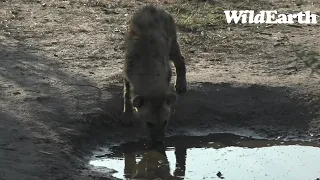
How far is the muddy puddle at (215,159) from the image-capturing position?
762cm

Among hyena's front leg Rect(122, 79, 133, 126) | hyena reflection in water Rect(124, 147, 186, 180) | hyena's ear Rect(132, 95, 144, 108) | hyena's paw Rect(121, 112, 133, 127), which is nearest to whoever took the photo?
hyena reflection in water Rect(124, 147, 186, 180)

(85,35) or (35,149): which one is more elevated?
(85,35)

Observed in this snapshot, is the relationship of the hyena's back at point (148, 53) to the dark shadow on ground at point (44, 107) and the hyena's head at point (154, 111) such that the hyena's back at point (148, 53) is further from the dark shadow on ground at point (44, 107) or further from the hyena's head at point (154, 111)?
the dark shadow on ground at point (44, 107)

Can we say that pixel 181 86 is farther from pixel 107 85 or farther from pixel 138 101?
pixel 138 101

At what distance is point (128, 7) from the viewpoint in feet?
47.5

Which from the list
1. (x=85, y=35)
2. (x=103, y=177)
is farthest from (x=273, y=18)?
(x=103, y=177)

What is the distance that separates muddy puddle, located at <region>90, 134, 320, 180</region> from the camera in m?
7.62

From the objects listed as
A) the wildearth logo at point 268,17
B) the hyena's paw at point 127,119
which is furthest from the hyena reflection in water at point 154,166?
the wildearth logo at point 268,17

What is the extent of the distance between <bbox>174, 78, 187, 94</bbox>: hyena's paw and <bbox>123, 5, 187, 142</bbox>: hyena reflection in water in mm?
487

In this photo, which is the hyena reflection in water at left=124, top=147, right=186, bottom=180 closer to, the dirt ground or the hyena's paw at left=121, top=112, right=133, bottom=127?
the dirt ground

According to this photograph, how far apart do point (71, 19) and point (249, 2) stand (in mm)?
3827

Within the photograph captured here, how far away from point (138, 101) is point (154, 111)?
21 cm

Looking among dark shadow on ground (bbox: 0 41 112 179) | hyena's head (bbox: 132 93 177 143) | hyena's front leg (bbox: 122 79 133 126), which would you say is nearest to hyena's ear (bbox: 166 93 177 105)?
hyena's head (bbox: 132 93 177 143)

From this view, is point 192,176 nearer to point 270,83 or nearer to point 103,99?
point 103,99
